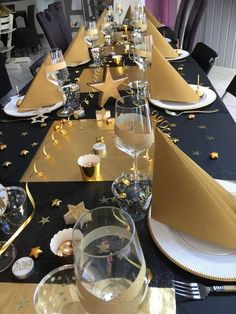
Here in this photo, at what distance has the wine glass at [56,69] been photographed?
46.9 inches

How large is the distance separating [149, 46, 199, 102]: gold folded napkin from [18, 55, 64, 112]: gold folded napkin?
40cm

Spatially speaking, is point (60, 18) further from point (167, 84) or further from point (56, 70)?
point (167, 84)

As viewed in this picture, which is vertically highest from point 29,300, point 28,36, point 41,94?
point 41,94

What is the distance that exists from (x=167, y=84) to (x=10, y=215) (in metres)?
0.76

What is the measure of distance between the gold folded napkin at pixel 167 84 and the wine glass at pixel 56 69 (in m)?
0.35

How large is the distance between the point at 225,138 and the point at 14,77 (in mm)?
4442

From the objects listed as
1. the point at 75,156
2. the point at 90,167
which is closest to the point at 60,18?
the point at 75,156

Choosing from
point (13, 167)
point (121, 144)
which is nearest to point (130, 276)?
point (121, 144)

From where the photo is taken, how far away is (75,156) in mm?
960

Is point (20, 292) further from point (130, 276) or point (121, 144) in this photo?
point (121, 144)

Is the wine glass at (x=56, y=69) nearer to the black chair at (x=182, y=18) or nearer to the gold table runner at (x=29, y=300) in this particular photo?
the gold table runner at (x=29, y=300)

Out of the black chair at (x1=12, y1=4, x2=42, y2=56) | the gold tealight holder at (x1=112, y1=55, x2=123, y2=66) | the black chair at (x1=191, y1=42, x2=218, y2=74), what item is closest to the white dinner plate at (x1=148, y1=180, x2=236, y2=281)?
the gold tealight holder at (x1=112, y1=55, x2=123, y2=66)

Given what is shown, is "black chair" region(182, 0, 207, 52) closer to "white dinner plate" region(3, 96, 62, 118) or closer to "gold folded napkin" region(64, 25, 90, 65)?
"gold folded napkin" region(64, 25, 90, 65)

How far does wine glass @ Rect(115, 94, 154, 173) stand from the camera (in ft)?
2.35
